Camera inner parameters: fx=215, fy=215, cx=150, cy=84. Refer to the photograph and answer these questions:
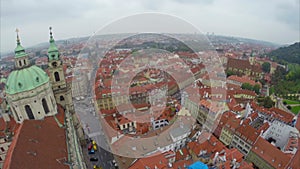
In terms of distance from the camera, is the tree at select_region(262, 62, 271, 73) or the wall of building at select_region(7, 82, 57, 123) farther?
the tree at select_region(262, 62, 271, 73)

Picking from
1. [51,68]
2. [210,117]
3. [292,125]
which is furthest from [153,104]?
[292,125]

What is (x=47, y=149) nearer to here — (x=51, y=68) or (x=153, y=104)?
(x=51, y=68)

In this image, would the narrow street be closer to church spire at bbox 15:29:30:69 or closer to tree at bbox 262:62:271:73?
church spire at bbox 15:29:30:69

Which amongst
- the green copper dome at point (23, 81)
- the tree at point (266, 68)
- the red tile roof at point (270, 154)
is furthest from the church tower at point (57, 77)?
the tree at point (266, 68)

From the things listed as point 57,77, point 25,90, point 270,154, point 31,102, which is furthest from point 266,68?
point 25,90

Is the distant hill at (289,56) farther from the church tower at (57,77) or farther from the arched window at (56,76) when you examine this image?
the arched window at (56,76)

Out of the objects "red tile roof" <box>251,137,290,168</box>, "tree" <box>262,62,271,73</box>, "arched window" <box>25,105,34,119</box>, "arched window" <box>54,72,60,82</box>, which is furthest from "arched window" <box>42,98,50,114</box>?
"tree" <box>262,62,271,73</box>
